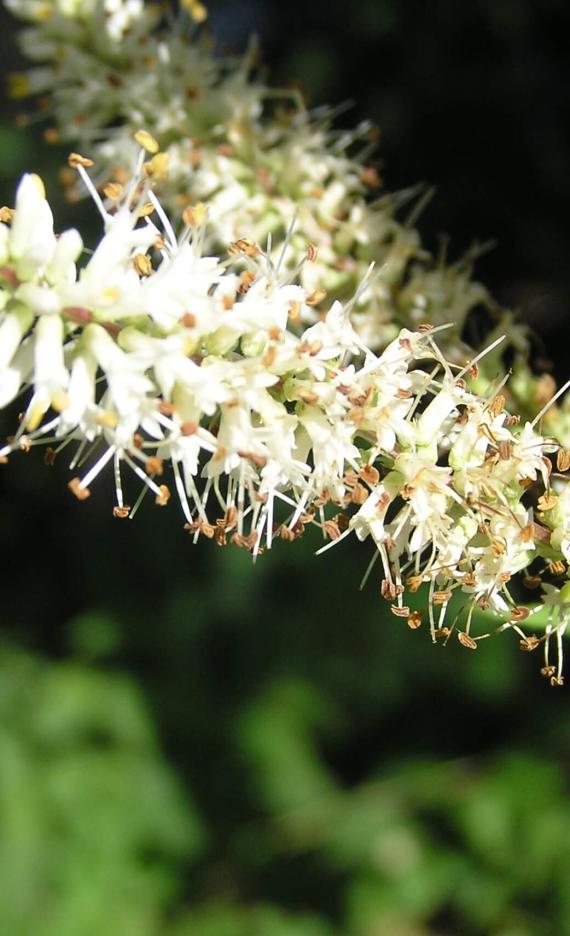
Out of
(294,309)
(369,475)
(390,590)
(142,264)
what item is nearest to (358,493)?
(369,475)

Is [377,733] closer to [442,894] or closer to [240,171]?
Result: [442,894]

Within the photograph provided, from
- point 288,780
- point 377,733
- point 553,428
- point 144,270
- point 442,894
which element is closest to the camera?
point 144,270

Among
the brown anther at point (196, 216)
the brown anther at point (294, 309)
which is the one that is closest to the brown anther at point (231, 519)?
the brown anther at point (294, 309)

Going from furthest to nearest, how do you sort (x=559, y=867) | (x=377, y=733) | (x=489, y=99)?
(x=489, y=99)
(x=377, y=733)
(x=559, y=867)

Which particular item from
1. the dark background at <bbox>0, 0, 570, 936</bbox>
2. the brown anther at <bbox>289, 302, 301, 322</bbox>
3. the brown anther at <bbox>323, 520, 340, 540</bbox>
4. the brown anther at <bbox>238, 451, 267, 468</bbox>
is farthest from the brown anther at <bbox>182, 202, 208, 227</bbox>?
the dark background at <bbox>0, 0, 570, 936</bbox>

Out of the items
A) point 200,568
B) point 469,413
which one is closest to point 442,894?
point 200,568

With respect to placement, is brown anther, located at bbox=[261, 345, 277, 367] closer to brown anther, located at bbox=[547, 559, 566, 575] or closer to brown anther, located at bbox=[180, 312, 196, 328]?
brown anther, located at bbox=[180, 312, 196, 328]

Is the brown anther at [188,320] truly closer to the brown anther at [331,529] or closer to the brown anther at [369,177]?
the brown anther at [331,529]
